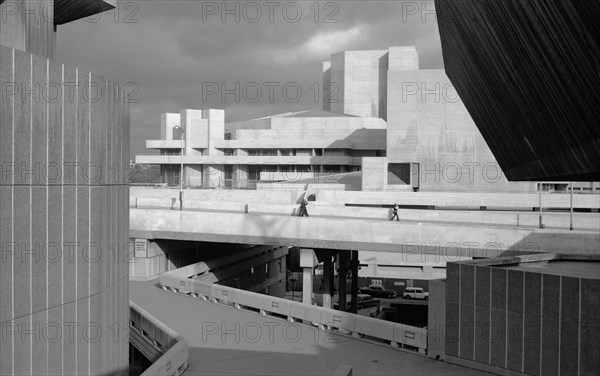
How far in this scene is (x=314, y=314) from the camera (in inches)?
722

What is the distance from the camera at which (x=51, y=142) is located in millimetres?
7453

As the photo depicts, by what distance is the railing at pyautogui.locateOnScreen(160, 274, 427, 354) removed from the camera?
53.6 feet

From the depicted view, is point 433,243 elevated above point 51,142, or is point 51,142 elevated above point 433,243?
point 51,142

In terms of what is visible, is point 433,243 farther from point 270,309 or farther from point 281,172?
point 281,172

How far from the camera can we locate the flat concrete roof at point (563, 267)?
15.0 meters

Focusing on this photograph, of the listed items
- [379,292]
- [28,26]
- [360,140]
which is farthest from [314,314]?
[360,140]

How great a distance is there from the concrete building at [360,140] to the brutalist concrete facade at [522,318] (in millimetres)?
29958

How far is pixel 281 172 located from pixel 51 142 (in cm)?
5919

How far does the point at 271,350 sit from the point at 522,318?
5.69 metres

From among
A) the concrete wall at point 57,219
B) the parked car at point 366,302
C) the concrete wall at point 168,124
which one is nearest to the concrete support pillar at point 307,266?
the parked car at point 366,302

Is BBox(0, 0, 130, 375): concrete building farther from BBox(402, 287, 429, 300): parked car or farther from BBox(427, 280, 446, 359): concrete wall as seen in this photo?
BBox(402, 287, 429, 300): parked car

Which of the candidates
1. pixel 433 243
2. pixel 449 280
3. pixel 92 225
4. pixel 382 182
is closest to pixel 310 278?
pixel 433 243

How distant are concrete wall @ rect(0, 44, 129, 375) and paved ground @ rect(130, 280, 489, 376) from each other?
18.5ft

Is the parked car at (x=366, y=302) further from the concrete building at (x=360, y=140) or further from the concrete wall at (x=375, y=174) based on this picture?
the concrete building at (x=360, y=140)
